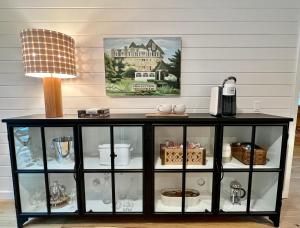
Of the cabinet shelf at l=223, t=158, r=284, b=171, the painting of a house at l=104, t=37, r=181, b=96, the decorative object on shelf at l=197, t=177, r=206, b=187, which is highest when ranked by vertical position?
the painting of a house at l=104, t=37, r=181, b=96

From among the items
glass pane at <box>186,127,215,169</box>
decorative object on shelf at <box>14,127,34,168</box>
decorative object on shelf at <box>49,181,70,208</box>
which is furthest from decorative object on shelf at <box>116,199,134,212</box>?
decorative object on shelf at <box>14,127,34,168</box>

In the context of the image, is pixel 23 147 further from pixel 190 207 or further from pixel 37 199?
pixel 190 207

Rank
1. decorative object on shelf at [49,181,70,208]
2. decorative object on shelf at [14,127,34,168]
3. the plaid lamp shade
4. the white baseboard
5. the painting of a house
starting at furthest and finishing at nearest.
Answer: the white baseboard < the painting of a house < decorative object on shelf at [49,181,70,208] < decorative object on shelf at [14,127,34,168] < the plaid lamp shade

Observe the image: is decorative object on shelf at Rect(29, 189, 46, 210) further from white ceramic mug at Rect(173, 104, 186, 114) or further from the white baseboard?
white ceramic mug at Rect(173, 104, 186, 114)

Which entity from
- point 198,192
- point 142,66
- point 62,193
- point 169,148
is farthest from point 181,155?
point 62,193

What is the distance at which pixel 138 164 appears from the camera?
5.44 feet

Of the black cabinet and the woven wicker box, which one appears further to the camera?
the woven wicker box

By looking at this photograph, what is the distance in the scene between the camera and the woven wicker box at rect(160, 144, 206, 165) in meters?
1.64

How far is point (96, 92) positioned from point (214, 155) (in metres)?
1.31

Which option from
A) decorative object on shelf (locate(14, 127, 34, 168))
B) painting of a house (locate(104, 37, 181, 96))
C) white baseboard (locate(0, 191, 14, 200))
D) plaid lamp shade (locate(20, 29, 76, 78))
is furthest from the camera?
white baseboard (locate(0, 191, 14, 200))

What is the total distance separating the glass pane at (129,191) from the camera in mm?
1719

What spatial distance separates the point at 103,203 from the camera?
1744mm

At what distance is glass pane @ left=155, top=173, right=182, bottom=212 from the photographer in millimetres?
1703

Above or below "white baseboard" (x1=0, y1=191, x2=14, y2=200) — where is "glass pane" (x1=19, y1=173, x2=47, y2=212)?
above
